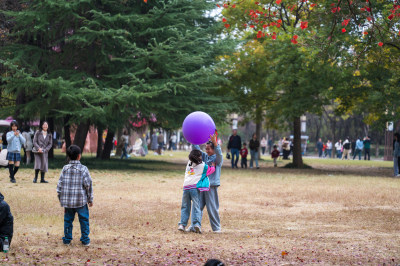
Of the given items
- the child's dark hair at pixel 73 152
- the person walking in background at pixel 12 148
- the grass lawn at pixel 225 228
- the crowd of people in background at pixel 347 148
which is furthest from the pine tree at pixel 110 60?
the crowd of people in background at pixel 347 148

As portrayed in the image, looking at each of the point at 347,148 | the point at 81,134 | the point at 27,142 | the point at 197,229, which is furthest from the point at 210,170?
the point at 347,148

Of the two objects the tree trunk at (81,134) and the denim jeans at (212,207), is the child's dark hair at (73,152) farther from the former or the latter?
the tree trunk at (81,134)

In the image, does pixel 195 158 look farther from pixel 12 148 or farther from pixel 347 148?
pixel 347 148

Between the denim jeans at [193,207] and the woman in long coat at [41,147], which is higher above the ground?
the woman in long coat at [41,147]

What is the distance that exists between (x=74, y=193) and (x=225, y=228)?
3136 mm

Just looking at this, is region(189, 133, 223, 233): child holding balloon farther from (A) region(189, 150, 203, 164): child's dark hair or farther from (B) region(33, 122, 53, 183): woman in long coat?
(B) region(33, 122, 53, 183): woman in long coat

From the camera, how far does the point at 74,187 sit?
23.1ft

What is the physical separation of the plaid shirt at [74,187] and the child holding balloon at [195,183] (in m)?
1.89

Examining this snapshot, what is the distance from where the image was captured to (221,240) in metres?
7.86

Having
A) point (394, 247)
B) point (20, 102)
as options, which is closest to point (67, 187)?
point (394, 247)

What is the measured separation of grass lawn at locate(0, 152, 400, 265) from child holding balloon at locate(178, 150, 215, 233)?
0.26 m

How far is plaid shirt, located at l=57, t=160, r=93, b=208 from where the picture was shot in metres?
7.00

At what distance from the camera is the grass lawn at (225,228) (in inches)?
262

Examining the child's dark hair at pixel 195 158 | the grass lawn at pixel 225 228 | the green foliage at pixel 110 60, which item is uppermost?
the green foliage at pixel 110 60
